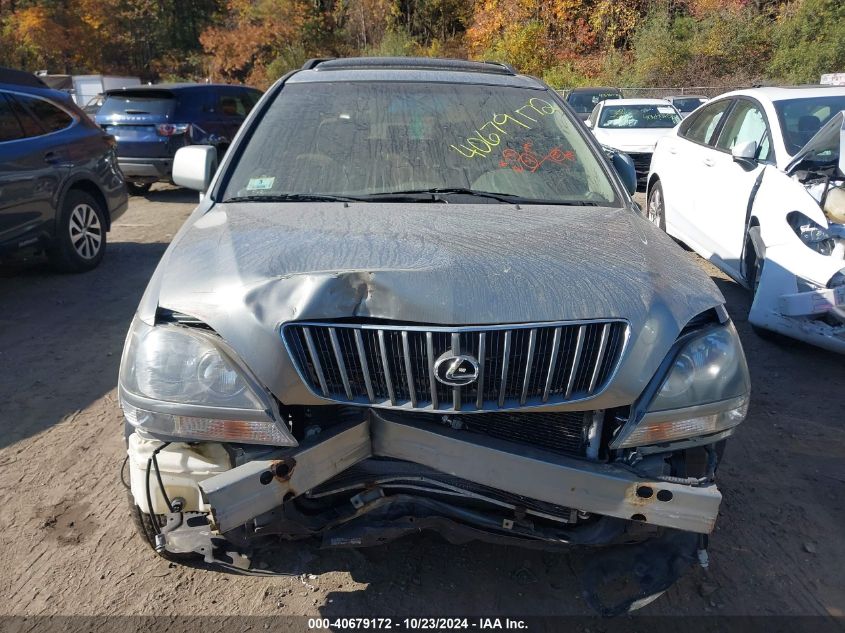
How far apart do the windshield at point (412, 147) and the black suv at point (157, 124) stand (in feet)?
25.8

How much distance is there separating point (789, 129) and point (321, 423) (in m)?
5.00

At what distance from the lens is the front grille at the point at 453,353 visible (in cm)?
216

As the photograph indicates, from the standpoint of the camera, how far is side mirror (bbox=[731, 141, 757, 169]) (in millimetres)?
5504

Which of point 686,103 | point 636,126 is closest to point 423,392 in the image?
point 636,126

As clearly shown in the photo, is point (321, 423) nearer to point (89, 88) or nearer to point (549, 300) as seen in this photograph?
point (549, 300)

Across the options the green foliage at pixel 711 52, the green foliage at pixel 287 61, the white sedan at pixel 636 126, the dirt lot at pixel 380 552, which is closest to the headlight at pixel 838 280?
the dirt lot at pixel 380 552

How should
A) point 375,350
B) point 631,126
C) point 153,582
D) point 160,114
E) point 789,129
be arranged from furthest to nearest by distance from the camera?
point 631,126 → point 160,114 → point 789,129 → point 153,582 → point 375,350

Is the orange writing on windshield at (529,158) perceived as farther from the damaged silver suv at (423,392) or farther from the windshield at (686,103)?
the windshield at (686,103)

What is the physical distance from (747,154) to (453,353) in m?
4.32

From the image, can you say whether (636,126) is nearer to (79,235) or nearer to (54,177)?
(79,235)

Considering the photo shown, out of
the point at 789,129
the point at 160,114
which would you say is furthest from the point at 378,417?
the point at 160,114

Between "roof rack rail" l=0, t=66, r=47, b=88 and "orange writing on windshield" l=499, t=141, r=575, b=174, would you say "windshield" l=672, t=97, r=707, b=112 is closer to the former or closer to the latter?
"roof rack rail" l=0, t=66, r=47, b=88

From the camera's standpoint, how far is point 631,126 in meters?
12.7

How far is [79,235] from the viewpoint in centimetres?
706
